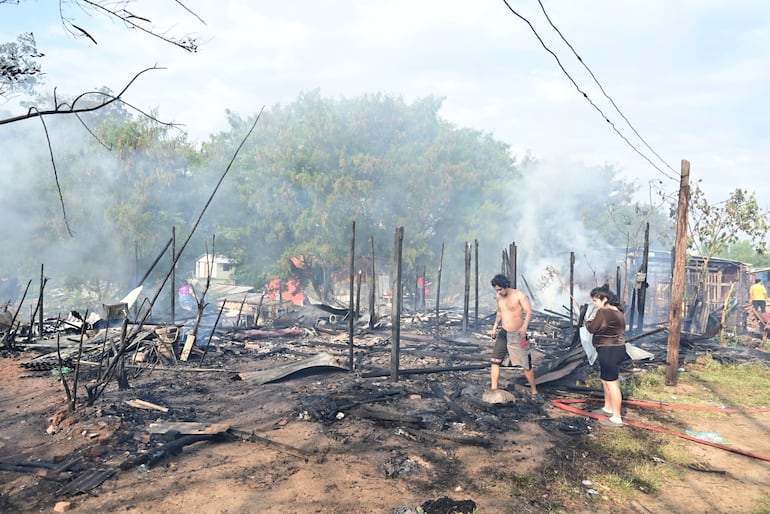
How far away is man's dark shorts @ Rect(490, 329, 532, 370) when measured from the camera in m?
7.57

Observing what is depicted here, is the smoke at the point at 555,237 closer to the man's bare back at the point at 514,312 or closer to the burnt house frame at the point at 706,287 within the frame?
the burnt house frame at the point at 706,287

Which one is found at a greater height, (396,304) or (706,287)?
(396,304)

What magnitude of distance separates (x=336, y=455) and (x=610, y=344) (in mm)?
3928

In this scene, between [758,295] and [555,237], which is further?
[555,237]

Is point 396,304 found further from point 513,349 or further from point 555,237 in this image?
point 555,237

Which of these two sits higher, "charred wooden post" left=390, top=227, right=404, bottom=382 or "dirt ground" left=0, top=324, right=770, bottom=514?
"charred wooden post" left=390, top=227, right=404, bottom=382

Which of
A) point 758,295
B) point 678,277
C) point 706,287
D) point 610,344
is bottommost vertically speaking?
point 706,287

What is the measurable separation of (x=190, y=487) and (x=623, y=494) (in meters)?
3.96

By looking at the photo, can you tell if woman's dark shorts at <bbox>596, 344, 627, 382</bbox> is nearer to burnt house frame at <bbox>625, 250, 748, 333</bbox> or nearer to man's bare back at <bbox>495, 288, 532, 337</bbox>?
man's bare back at <bbox>495, 288, 532, 337</bbox>

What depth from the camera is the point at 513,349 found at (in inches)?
299

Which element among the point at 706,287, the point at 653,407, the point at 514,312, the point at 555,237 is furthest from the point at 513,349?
the point at 555,237

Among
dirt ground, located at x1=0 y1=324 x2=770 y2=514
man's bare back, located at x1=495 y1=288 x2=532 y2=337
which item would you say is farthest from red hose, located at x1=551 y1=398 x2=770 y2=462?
man's bare back, located at x1=495 y1=288 x2=532 y2=337

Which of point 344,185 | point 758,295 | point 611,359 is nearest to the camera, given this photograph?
point 611,359

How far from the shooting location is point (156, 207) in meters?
22.4
